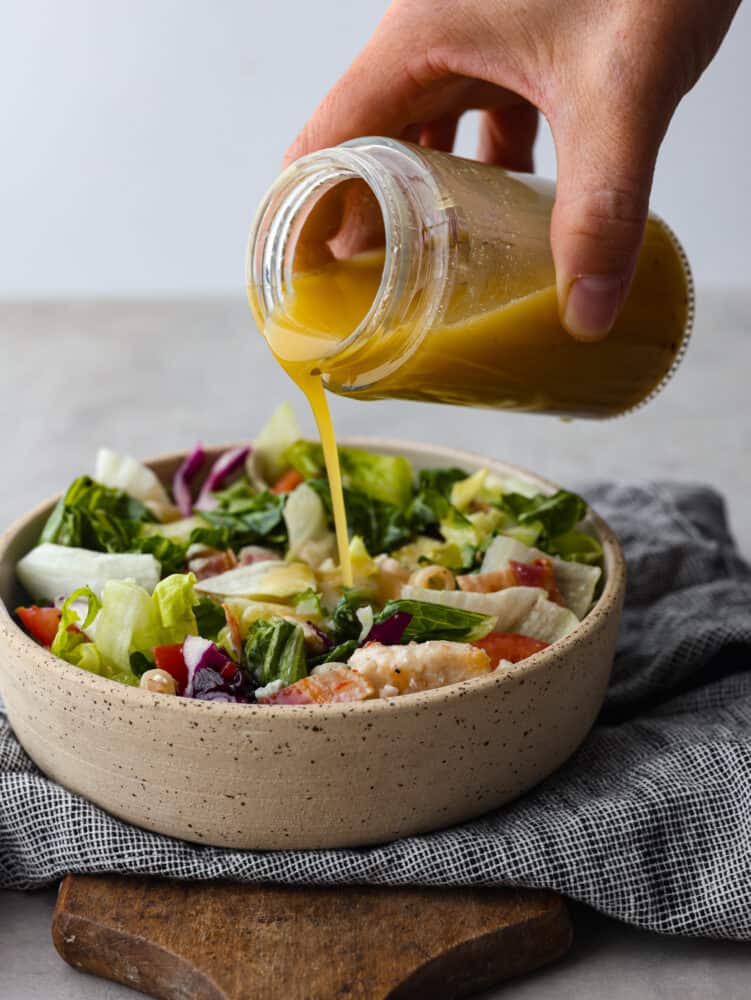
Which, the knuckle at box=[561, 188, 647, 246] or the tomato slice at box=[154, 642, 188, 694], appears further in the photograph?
the tomato slice at box=[154, 642, 188, 694]

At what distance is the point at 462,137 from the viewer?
795 centimetres

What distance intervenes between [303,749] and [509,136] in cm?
228

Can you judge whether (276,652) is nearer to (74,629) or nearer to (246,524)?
(74,629)

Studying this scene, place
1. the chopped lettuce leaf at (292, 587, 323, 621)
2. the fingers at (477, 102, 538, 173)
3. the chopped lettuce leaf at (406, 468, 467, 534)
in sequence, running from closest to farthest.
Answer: the chopped lettuce leaf at (292, 587, 323, 621)
the chopped lettuce leaf at (406, 468, 467, 534)
the fingers at (477, 102, 538, 173)

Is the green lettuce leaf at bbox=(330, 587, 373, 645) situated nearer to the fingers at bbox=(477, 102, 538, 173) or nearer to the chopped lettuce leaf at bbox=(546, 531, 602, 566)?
the chopped lettuce leaf at bbox=(546, 531, 602, 566)

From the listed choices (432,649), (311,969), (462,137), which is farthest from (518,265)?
(462,137)

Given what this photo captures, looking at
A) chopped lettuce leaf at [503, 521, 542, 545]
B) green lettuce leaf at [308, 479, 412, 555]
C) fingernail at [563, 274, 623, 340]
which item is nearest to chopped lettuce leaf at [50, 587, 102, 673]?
green lettuce leaf at [308, 479, 412, 555]

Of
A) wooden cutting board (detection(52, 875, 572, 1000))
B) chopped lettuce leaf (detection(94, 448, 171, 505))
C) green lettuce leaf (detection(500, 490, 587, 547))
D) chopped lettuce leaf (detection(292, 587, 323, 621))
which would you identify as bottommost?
wooden cutting board (detection(52, 875, 572, 1000))

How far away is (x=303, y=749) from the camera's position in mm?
2332

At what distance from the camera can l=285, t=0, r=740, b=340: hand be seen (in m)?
2.42

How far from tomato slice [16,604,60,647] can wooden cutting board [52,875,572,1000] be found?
530 millimetres

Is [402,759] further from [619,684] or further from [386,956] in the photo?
[619,684]

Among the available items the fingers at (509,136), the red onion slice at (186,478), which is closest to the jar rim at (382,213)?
the red onion slice at (186,478)

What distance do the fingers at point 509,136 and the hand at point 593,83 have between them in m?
1.06
